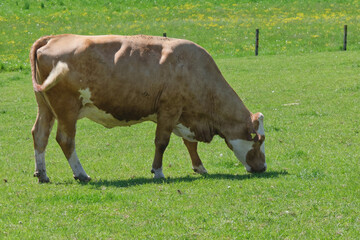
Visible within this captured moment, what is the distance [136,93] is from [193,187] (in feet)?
6.71

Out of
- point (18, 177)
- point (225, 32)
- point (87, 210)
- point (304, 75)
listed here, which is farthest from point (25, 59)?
point (87, 210)

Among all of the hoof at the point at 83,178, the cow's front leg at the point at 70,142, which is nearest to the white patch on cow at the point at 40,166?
the cow's front leg at the point at 70,142

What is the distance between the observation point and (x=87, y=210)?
8.45 meters

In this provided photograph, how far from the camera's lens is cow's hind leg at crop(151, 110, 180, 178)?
10.9 meters

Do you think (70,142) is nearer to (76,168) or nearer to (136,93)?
(76,168)

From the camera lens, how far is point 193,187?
32.0 ft

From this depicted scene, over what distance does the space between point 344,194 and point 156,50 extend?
4.09 m

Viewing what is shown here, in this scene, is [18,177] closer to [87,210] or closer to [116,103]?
[116,103]

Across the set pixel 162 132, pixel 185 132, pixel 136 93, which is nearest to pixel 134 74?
pixel 136 93

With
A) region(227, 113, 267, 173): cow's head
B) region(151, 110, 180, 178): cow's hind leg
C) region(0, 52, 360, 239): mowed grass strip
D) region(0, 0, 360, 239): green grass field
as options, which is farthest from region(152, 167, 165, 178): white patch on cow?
region(227, 113, 267, 173): cow's head

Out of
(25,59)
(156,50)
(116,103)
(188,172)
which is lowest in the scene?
(25,59)

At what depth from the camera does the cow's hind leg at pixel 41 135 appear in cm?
1061

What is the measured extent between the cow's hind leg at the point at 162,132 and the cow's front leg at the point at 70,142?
119cm

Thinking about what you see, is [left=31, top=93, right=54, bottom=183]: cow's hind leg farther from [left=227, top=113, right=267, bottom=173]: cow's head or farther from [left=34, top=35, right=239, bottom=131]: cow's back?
[left=227, top=113, right=267, bottom=173]: cow's head
